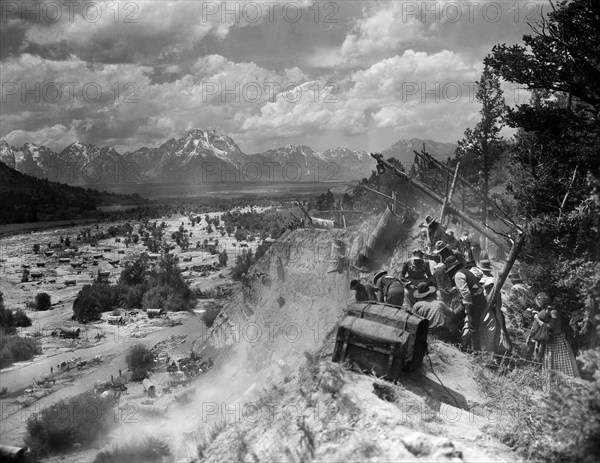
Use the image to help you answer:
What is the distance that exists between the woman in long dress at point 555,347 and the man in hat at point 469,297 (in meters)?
1.25

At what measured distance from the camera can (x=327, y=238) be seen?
61.6 feet

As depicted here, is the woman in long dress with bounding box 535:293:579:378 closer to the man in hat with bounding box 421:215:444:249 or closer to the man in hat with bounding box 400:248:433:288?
the man in hat with bounding box 400:248:433:288

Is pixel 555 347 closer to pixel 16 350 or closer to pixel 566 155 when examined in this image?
pixel 566 155

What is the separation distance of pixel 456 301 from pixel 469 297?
0.65 meters

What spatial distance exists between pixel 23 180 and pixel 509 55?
317 feet

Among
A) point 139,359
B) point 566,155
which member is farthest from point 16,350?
point 566,155

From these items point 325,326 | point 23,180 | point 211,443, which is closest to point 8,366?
point 325,326

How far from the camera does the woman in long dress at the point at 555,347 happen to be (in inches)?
337

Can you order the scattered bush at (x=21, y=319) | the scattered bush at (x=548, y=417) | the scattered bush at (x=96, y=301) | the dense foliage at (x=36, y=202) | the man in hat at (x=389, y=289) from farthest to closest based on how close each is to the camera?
the dense foliage at (x=36, y=202) < the scattered bush at (x=96, y=301) < the scattered bush at (x=21, y=319) < the man in hat at (x=389, y=289) < the scattered bush at (x=548, y=417)

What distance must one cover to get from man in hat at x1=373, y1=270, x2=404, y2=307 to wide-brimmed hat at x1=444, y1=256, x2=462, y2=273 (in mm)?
1303

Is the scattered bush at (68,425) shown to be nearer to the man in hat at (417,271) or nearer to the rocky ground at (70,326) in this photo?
the rocky ground at (70,326)

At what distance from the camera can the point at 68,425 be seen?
1265cm

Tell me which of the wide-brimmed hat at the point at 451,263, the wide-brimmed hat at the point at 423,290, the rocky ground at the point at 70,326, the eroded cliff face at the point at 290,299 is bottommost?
the rocky ground at the point at 70,326

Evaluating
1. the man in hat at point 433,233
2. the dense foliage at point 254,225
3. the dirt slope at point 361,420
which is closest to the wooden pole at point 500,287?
the dirt slope at point 361,420
